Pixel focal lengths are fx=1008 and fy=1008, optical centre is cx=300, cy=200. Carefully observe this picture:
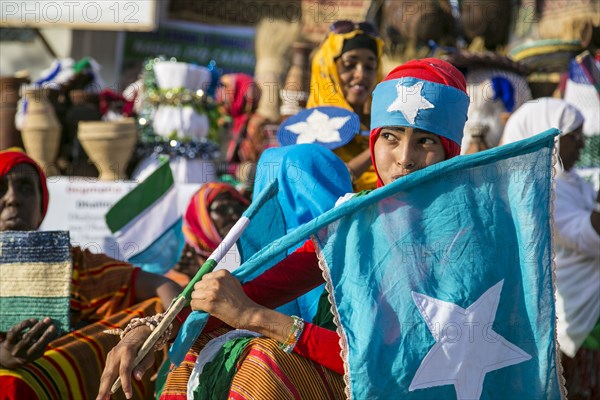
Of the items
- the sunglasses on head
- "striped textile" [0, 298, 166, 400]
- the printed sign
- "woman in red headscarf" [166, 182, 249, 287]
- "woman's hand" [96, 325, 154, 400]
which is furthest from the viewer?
the printed sign

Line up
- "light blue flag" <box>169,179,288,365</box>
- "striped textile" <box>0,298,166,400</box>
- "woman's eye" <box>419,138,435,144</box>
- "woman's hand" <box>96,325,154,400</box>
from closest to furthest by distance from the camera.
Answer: "woman's hand" <box>96,325,154,400</box>, "woman's eye" <box>419,138,435,144</box>, "light blue flag" <box>169,179,288,365</box>, "striped textile" <box>0,298,166,400</box>

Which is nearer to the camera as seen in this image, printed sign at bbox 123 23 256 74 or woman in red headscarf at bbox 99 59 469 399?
woman in red headscarf at bbox 99 59 469 399

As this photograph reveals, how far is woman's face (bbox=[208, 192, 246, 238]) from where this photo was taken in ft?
18.5

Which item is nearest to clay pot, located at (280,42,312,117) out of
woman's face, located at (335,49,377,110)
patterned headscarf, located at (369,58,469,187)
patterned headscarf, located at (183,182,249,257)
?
patterned headscarf, located at (183,182,249,257)

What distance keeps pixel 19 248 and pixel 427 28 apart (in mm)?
6681

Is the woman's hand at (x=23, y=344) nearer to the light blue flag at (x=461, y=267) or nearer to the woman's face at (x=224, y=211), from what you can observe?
the light blue flag at (x=461, y=267)

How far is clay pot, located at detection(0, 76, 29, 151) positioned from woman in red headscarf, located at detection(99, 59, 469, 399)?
18.4 feet

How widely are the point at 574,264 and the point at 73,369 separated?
3.27 m

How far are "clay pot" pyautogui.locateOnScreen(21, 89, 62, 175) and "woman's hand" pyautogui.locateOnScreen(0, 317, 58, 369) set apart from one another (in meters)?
4.58

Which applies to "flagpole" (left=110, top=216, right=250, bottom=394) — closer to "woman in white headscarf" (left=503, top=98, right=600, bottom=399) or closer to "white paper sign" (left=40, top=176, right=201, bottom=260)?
"woman in white headscarf" (left=503, top=98, right=600, bottom=399)

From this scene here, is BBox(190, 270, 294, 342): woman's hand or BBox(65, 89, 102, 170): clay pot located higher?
BBox(190, 270, 294, 342): woman's hand

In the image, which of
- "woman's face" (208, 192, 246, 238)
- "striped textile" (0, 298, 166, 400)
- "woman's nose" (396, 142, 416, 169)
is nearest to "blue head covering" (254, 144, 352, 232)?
"woman's nose" (396, 142, 416, 169)

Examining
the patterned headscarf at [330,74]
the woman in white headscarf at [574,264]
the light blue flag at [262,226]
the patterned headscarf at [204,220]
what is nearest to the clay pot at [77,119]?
the patterned headscarf at [204,220]

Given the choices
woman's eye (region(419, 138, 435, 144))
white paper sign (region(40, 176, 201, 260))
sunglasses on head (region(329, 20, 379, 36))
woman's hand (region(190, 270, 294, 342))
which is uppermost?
sunglasses on head (region(329, 20, 379, 36))
